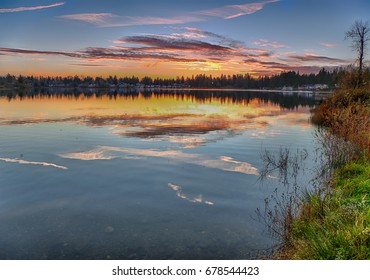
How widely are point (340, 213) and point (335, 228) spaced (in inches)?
24.8

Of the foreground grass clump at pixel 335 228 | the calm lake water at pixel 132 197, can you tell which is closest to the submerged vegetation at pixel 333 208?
the foreground grass clump at pixel 335 228

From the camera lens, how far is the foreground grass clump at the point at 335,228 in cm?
686

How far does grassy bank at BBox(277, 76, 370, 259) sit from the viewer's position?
23.0 feet

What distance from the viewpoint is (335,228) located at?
8.15 meters

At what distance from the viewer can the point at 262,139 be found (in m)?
25.8

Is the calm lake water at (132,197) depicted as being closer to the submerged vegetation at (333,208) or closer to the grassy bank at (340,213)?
the submerged vegetation at (333,208)

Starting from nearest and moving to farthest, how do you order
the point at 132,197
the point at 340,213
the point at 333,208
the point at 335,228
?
the point at 335,228, the point at 340,213, the point at 333,208, the point at 132,197

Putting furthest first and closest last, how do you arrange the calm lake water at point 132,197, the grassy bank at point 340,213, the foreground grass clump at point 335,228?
the calm lake water at point 132,197 → the grassy bank at point 340,213 → the foreground grass clump at point 335,228

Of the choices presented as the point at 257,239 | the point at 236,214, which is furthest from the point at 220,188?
the point at 257,239

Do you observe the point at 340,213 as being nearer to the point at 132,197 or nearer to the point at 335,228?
the point at 335,228

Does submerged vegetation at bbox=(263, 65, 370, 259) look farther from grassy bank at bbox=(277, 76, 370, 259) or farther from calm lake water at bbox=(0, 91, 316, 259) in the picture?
calm lake water at bbox=(0, 91, 316, 259)

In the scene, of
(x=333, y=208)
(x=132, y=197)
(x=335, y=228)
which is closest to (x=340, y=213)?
(x=335, y=228)

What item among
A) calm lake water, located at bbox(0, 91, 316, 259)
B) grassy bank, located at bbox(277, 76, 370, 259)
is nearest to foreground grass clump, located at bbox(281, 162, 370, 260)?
grassy bank, located at bbox(277, 76, 370, 259)

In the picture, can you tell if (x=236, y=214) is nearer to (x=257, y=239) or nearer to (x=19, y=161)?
(x=257, y=239)
